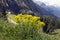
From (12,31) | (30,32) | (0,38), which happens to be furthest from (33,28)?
(0,38)

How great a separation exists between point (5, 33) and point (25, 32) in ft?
1.58

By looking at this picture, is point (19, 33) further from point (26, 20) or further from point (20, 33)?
point (26, 20)

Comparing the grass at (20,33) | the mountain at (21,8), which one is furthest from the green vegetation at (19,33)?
the mountain at (21,8)

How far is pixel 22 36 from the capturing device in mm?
5594

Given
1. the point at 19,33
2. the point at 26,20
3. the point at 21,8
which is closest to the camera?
the point at 19,33

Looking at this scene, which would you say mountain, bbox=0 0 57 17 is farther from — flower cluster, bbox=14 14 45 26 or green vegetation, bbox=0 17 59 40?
green vegetation, bbox=0 17 59 40

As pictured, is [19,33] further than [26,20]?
No

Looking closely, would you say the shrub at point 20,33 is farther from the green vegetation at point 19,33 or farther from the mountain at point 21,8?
the mountain at point 21,8

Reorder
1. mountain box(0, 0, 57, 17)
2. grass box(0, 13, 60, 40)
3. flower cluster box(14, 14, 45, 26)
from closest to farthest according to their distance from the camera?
grass box(0, 13, 60, 40), flower cluster box(14, 14, 45, 26), mountain box(0, 0, 57, 17)

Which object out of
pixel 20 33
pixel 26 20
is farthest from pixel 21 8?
pixel 20 33

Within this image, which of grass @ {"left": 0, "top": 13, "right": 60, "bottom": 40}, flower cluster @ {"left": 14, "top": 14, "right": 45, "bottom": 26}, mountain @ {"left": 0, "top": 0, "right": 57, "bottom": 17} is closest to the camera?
grass @ {"left": 0, "top": 13, "right": 60, "bottom": 40}

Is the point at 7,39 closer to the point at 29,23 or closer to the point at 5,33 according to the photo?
the point at 5,33

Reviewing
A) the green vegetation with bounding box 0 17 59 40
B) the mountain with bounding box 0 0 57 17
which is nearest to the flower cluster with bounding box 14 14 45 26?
the green vegetation with bounding box 0 17 59 40

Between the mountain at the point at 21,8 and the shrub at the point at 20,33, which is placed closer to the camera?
the shrub at the point at 20,33
